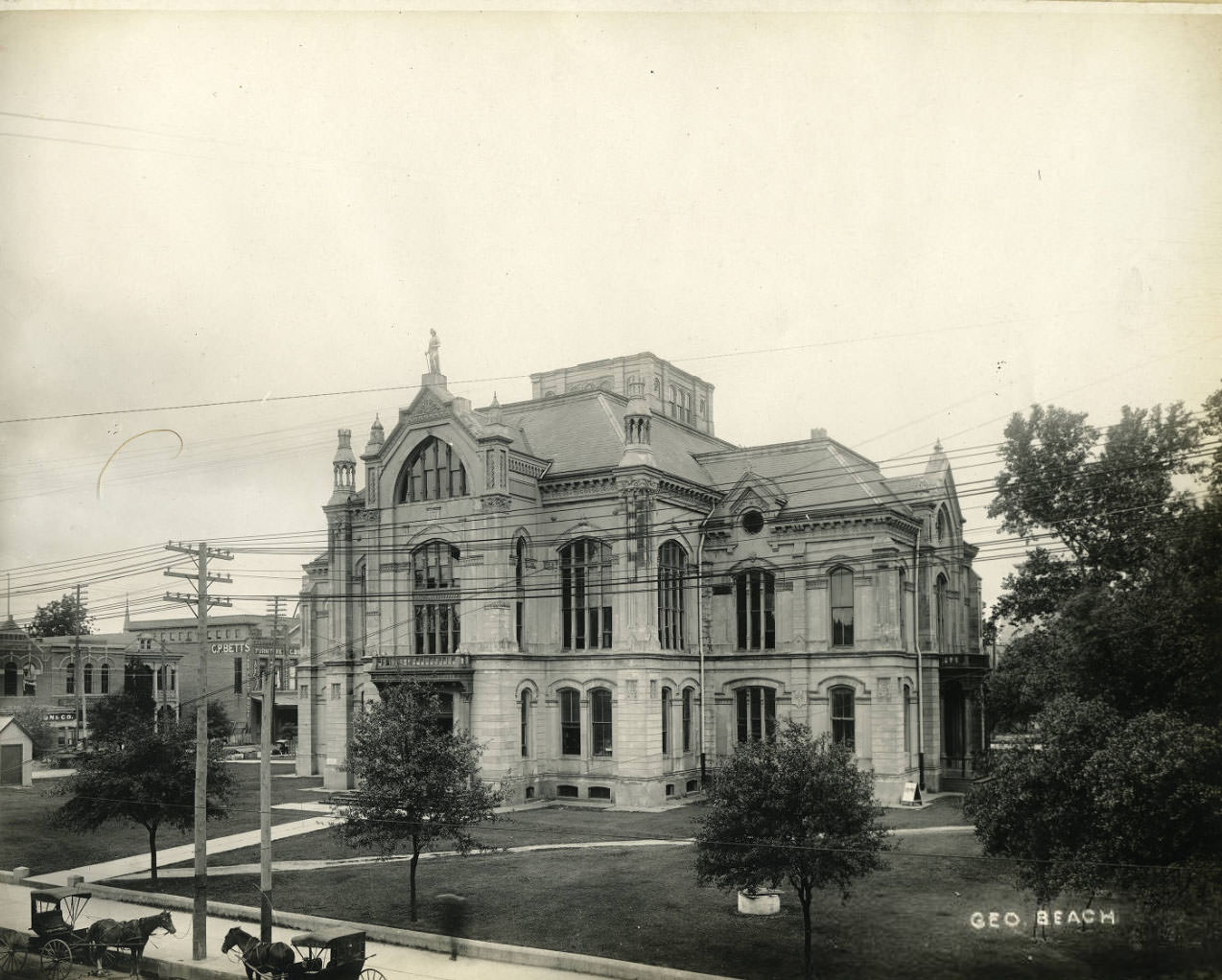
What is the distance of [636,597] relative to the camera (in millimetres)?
38594

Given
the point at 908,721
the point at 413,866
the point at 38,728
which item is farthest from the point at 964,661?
the point at 38,728

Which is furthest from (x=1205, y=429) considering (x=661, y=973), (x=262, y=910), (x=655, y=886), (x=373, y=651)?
(x=373, y=651)

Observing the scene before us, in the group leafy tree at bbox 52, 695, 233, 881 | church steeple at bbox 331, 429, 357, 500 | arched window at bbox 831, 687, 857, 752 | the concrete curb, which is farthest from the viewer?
church steeple at bbox 331, 429, 357, 500

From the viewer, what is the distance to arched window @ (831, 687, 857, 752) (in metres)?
39.0

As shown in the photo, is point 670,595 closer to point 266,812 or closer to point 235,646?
point 235,646

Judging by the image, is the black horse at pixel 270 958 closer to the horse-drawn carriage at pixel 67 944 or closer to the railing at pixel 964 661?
the horse-drawn carriage at pixel 67 944

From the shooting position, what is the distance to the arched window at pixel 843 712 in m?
39.0

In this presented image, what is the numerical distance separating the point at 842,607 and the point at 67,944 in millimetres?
28669

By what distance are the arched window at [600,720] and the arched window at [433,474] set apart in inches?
391

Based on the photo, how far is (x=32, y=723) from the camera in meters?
54.8

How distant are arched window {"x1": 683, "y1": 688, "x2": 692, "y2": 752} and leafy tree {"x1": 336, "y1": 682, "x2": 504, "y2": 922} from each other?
1619cm

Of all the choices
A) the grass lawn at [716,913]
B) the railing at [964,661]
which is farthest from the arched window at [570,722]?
the railing at [964,661]

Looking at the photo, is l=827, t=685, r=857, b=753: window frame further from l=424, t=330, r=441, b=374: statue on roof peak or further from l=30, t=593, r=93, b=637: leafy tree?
l=30, t=593, r=93, b=637: leafy tree

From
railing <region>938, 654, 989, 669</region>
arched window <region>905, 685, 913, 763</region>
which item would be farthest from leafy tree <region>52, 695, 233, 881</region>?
railing <region>938, 654, 989, 669</region>
